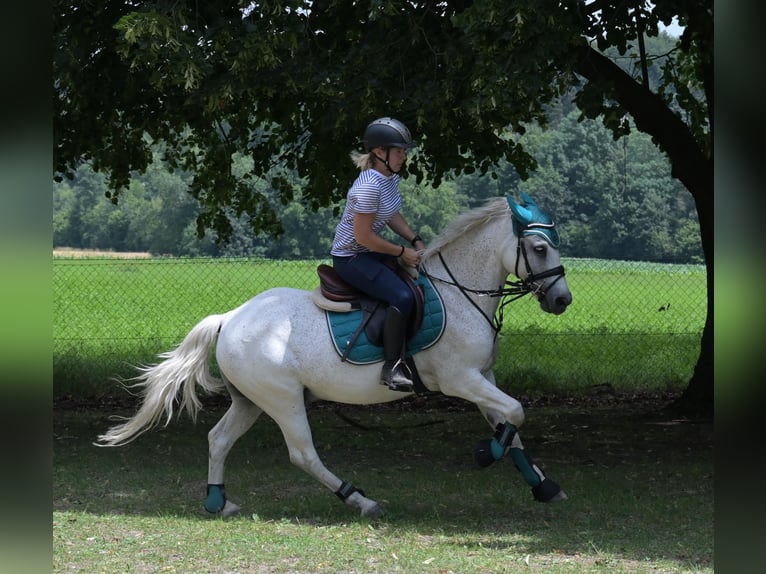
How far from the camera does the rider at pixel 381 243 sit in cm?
654

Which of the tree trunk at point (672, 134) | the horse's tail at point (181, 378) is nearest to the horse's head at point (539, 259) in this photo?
the horse's tail at point (181, 378)

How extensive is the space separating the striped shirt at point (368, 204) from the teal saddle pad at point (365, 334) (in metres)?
0.43

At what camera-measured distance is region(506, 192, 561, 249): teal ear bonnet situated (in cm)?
675

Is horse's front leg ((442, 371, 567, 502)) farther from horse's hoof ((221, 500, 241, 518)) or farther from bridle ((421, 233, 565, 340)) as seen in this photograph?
horse's hoof ((221, 500, 241, 518))

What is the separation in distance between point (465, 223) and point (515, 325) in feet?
47.5

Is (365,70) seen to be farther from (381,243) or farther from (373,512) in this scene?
(373,512)

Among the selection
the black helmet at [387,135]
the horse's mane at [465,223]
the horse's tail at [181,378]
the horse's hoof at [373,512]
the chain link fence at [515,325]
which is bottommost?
the chain link fence at [515,325]

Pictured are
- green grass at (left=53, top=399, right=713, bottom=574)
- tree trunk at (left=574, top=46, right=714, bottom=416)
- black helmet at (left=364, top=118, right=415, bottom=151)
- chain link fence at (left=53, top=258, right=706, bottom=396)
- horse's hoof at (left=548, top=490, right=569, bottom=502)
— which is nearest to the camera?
green grass at (left=53, top=399, right=713, bottom=574)

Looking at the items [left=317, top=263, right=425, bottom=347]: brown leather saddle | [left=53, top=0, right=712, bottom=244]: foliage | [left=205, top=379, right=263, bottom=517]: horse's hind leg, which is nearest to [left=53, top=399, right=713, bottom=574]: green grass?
[left=205, top=379, right=263, bottom=517]: horse's hind leg

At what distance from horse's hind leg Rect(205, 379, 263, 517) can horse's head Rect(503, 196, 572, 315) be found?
212cm

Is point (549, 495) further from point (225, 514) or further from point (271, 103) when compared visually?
point (271, 103)

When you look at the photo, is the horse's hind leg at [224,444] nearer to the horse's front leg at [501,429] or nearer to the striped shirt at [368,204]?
the striped shirt at [368,204]

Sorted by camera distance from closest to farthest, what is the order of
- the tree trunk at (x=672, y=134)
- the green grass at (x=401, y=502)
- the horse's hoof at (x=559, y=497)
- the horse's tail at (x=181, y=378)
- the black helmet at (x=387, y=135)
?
the green grass at (x=401, y=502) < the black helmet at (x=387, y=135) < the horse's tail at (x=181, y=378) < the horse's hoof at (x=559, y=497) < the tree trunk at (x=672, y=134)
